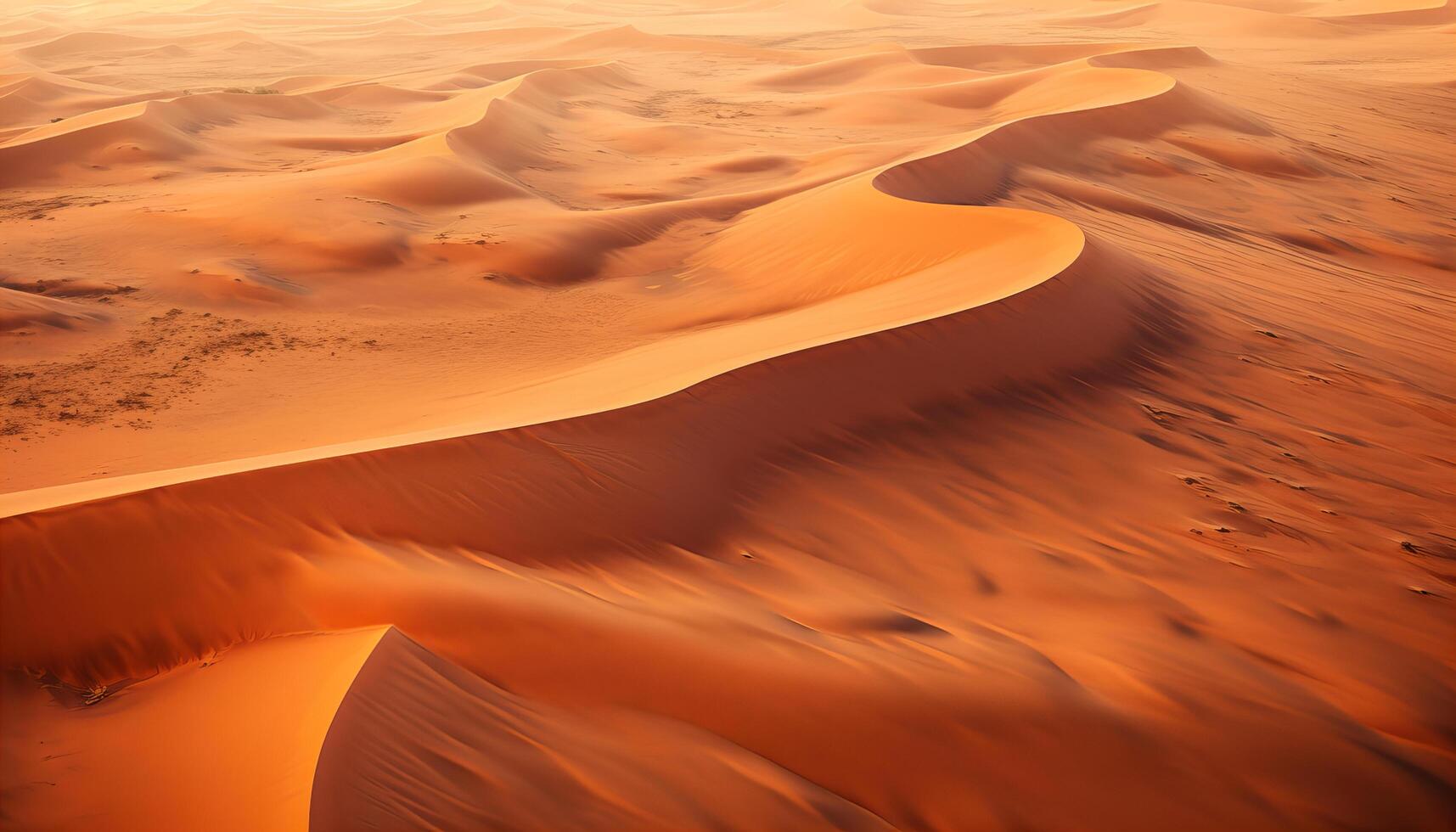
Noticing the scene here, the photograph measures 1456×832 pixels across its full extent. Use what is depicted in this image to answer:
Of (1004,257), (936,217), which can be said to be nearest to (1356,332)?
(1004,257)

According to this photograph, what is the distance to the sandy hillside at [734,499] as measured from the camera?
305 cm

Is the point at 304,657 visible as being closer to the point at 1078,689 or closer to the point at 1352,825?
the point at 1078,689

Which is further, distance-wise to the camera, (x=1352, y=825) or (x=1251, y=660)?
(x=1251, y=660)

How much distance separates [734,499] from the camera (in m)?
4.95

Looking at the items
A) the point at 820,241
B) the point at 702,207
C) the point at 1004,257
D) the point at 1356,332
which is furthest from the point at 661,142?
the point at 1356,332

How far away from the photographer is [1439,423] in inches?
256

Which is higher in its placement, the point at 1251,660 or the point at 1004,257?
the point at 1004,257

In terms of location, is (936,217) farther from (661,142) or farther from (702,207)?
(661,142)

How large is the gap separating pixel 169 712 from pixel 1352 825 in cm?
378

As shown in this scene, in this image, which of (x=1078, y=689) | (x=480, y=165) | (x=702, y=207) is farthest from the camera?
(x=480, y=165)

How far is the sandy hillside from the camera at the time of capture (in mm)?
3053

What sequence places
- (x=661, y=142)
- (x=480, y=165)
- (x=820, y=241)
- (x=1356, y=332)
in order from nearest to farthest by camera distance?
(x=1356, y=332) → (x=820, y=241) → (x=480, y=165) → (x=661, y=142)

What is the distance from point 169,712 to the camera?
2969 millimetres

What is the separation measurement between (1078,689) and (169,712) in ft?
9.90
